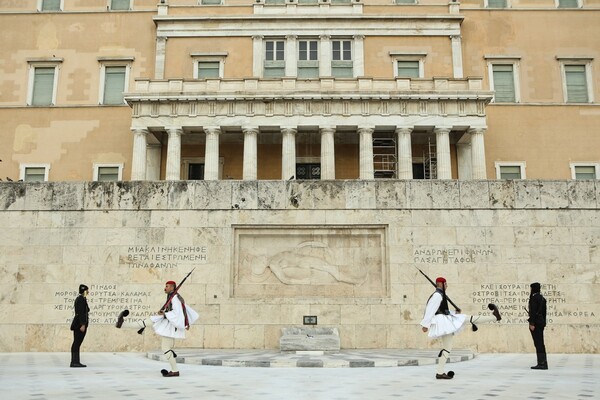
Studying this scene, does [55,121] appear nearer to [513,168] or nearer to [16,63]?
[16,63]

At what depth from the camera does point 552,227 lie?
15.5 meters

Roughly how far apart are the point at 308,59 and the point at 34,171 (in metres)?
20.4

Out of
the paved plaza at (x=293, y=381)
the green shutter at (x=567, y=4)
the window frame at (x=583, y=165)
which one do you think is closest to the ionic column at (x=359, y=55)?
the green shutter at (x=567, y=4)

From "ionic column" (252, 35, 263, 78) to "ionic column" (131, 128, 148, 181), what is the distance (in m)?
8.85

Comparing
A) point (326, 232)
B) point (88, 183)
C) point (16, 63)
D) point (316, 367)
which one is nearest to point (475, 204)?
point (326, 232)

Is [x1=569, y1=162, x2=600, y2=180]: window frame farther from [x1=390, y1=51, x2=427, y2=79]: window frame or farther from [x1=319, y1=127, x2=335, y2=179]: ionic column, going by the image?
[x1=319, y1=127, x2=335, y2=179]: ionic column

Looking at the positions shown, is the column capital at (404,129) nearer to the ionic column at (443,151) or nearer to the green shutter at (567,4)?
the ionic column at (443,151)

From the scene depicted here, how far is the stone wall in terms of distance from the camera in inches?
589

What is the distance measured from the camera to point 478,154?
35.2m

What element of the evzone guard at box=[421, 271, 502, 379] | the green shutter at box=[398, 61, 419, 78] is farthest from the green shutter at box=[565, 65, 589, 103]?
the evzone guard at box=[421, 271, 502, 379]

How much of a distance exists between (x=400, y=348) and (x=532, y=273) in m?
4.05

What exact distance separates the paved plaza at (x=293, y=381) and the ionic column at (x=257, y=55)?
29.4 m

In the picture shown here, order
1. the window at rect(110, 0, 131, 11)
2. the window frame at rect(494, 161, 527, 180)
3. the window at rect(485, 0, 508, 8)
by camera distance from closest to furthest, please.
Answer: the window frame at rect(494, 161, 527, 180), the window at rect(485, 0, 508, 8), the window at rect(110, 0, 131, 11)

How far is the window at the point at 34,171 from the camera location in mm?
39406
